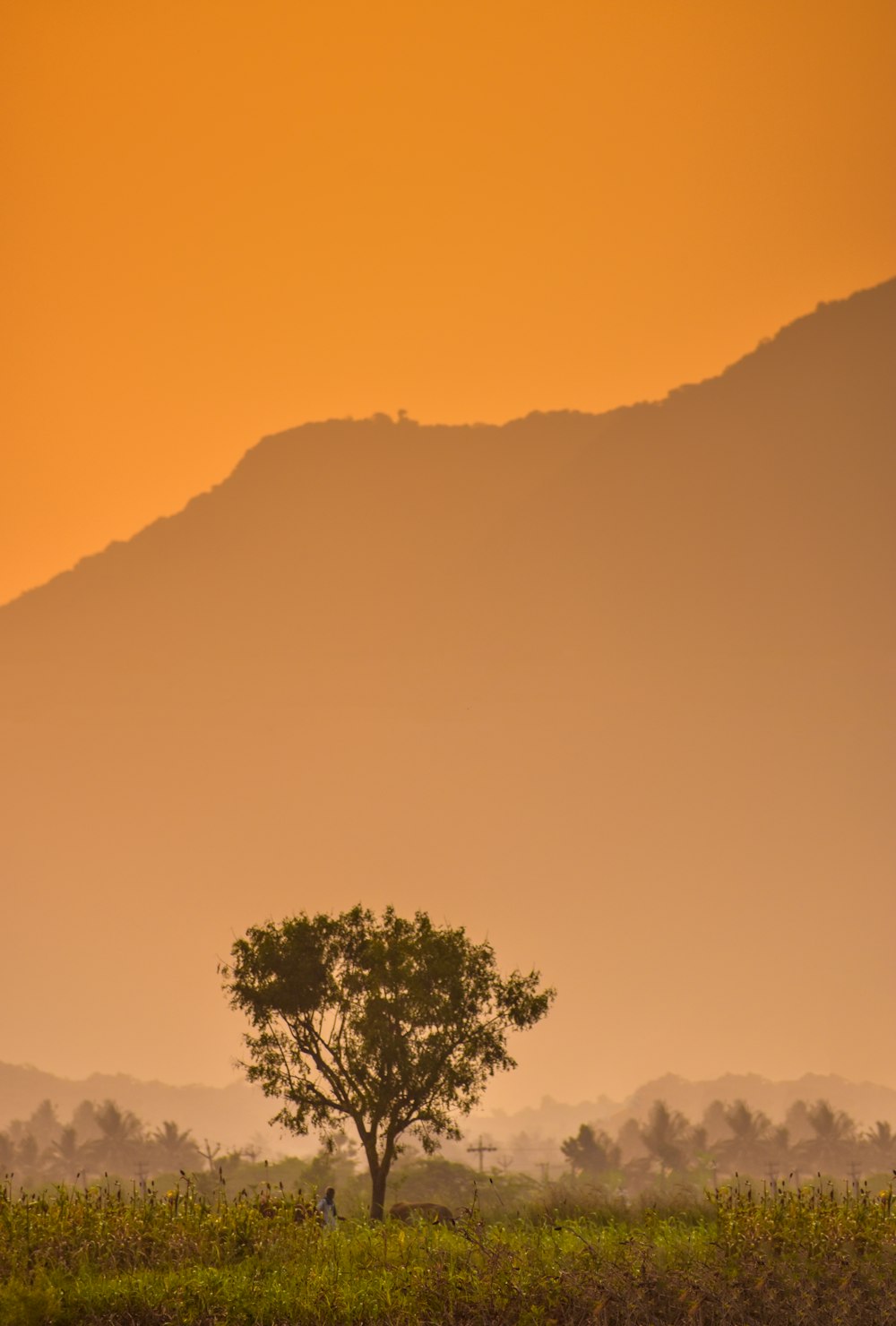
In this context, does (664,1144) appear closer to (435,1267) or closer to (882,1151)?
(882,1151)

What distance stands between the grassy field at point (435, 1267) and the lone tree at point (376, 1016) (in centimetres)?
1547

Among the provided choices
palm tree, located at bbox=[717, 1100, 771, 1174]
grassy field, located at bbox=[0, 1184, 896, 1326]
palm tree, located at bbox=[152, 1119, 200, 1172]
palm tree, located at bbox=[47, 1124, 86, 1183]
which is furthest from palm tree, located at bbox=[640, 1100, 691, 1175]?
grassy field, located at bbox=[0, 1184, 896, 1326]

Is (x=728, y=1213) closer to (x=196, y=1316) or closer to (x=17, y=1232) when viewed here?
(x=196, y=1316)

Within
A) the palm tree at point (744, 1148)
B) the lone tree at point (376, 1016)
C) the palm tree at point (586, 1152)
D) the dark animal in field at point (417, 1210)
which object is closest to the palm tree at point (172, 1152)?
the palm tree at point (586, 1152)

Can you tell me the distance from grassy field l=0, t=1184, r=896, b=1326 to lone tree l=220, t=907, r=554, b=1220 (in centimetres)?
1547

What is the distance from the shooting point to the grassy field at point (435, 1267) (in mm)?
23969

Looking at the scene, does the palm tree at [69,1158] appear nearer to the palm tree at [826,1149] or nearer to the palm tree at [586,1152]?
the palm tree at [586,1152]

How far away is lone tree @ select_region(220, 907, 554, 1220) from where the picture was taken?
1858 inches

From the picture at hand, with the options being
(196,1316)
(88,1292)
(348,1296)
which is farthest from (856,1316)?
(88,1292)

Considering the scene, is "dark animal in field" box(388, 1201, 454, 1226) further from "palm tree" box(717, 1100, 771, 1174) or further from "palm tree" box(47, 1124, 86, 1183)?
"palm tree" box(717, 1100, 771, 1174)

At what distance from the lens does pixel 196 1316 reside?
78.4ft

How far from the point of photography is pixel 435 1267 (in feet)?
85.8

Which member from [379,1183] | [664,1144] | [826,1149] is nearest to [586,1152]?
[664,1144]

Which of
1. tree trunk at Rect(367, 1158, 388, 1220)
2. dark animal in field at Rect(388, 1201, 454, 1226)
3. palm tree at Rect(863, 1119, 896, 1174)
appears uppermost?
palm tree at Rect(863, 1119, 896, 1174)
